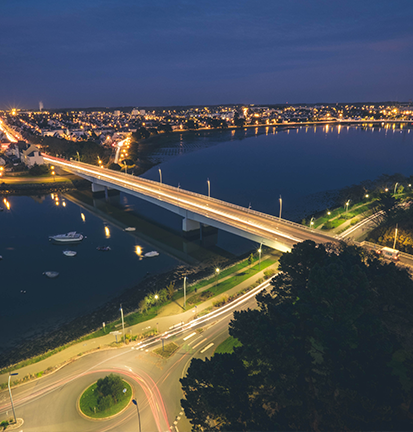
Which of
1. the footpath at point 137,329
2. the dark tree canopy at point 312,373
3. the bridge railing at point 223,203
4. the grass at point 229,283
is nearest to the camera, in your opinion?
the dark tree canopy at point 312,373

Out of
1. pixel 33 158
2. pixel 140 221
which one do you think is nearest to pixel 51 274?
pixel 140 221

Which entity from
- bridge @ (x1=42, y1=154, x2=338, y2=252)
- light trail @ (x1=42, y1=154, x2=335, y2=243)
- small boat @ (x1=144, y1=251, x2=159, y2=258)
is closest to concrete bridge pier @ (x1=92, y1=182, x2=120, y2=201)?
bridge @ (x1=42, y1=154, x2=338, y2=252)

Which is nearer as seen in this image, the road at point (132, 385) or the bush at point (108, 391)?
the road at point (132, 385)

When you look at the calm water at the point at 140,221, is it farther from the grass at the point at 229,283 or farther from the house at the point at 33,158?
the house at the point at 33,158

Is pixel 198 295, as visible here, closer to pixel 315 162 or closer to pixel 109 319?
pixel 109 319

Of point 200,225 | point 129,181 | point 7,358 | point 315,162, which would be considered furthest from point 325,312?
point 315,162

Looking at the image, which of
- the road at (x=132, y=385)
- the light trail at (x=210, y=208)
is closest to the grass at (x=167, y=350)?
the road at (x=132, y=385)

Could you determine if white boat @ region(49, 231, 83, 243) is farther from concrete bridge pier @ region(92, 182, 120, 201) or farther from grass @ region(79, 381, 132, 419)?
grass @ region(79, 381, 132, 419)
